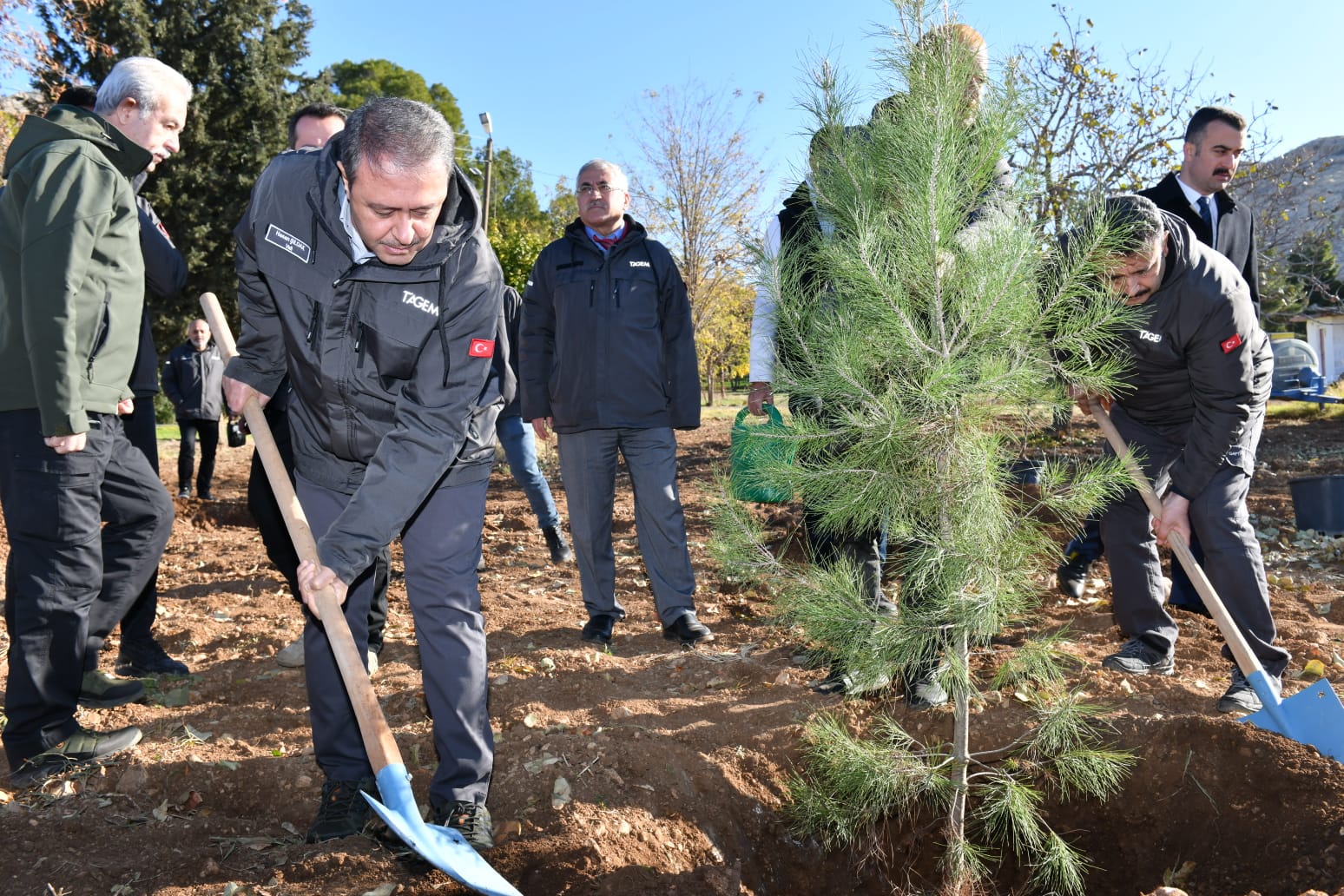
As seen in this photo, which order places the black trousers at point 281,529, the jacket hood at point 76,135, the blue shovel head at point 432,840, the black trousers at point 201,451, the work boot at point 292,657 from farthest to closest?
the black trousers at point 201,451 < the work boot at point 292,657 < the black trousers at point 281,529 < the jacket hood at point 76,135 < the blue shovel head at point 432,840

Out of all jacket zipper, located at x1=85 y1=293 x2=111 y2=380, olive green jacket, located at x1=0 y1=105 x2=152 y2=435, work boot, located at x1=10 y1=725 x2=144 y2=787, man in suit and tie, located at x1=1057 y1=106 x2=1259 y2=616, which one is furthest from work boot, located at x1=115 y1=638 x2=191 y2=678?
man in suit and tie, located at x1=1057 y1=106 x2=1259 y2=616

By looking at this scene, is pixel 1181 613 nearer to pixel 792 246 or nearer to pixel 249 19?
pixel 792 246

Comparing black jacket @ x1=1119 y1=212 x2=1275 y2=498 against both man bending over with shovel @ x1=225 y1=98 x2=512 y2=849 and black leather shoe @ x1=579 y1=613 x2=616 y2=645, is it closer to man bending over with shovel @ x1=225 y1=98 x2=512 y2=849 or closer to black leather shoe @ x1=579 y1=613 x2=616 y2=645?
man bending over with shovel @ x1=225 y1=98 x2=512 y2=849

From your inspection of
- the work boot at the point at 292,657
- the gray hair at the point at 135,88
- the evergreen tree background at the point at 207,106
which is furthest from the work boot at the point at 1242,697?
the evergreen tree background at the point at 207,106

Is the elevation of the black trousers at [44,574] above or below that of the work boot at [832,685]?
above

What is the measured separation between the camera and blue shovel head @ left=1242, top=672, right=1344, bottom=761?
2.89 m

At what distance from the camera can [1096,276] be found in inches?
107

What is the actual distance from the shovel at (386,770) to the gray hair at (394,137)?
994 millimetres

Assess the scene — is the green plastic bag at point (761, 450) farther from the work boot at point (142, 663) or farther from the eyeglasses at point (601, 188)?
the work boot at point (142, 663)

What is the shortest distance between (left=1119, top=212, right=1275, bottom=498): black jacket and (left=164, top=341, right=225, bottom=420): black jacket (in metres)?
7.74

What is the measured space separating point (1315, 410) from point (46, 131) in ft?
56.3

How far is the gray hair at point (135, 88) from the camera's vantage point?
10.5 ft

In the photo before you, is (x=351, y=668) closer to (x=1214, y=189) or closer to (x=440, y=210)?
(x=440, y=210)

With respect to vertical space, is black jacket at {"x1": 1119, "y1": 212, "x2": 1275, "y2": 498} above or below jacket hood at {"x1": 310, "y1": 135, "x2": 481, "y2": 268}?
below
